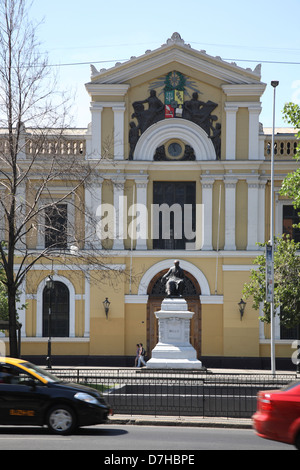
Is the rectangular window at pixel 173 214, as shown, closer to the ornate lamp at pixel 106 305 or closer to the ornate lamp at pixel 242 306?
the ornate lamp at pixel 106 305

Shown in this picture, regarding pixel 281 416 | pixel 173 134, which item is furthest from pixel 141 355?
pixel 281 416

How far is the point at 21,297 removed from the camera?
41.5 meters

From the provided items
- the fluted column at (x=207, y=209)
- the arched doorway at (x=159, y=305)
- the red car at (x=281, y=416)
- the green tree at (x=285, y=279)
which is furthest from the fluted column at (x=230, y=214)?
the red car at (x=281, y=416)

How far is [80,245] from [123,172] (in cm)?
1725

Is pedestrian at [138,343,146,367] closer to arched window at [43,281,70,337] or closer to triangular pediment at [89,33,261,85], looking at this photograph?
arched window at [43,281,70,337]

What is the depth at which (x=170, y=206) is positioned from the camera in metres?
41.8

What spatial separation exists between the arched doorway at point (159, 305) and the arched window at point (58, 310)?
432 cm

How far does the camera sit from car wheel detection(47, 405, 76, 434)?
1706 centimetres

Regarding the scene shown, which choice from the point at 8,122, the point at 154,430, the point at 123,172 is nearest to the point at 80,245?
the point at 8,122

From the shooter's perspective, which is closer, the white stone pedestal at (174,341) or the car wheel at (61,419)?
the car wheel at (61,419)

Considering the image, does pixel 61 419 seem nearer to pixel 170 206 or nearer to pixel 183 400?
pixel 183 400

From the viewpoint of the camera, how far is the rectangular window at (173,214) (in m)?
41.8

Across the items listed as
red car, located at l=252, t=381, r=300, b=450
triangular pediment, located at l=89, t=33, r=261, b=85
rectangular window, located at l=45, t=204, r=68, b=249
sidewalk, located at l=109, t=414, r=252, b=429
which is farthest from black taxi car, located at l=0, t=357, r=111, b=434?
triangular pediment, located at l=89, t=33, r=261, b=85

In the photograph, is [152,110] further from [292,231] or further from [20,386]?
[20,386]
